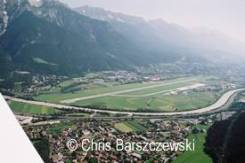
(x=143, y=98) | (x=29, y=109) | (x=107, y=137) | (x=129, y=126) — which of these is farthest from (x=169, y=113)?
(x=29, y=109)

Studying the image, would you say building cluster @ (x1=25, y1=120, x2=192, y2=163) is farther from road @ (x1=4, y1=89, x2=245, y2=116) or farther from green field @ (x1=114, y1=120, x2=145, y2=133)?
road @ (x1=4, y1=89, x2=245, y2=116)

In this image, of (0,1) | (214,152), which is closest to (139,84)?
(214,152)

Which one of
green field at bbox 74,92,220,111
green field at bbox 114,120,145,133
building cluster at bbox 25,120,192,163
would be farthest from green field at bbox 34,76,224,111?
building cluster at bbox 25,120,192,163

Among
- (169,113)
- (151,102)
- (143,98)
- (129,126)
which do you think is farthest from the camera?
(151,102)

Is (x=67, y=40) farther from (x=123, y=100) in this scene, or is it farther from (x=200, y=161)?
(x=200, y=161)

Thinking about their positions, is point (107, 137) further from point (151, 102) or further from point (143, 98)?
point (151, 102)

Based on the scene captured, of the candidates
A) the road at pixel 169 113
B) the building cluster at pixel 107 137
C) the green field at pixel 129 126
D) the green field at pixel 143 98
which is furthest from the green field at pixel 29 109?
the green field at pixel 129 126

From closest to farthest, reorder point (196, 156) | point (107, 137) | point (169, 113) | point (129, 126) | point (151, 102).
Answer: point (196, 156) → point (107, 137) → point (129, 126) → point (169, 113) → point (151, 102)
